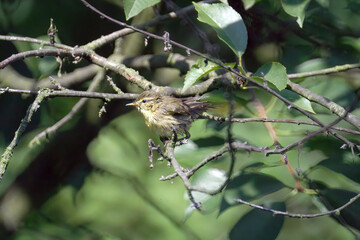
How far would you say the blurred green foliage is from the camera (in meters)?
1.67

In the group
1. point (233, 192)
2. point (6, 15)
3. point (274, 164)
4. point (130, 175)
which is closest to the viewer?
point (274, 164)

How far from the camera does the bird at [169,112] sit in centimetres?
193

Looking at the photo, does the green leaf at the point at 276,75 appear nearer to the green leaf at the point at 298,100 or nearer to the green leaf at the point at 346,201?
the green leaf at the point at 298,100

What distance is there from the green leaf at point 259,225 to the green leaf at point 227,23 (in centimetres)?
56

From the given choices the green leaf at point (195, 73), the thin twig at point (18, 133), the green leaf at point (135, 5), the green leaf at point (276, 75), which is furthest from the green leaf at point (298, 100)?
the thin twig at point (18, 133)

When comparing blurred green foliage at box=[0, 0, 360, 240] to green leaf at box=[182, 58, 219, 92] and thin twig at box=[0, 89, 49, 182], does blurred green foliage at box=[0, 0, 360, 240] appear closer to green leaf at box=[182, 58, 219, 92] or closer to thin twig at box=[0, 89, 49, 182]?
green leaf at box=[182, 58, 219, 92]

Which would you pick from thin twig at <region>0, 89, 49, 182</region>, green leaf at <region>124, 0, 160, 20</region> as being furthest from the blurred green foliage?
thin twig at <region>0, 89, 49, 182</region>

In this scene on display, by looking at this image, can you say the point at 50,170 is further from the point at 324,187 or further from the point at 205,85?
the point at 324,187

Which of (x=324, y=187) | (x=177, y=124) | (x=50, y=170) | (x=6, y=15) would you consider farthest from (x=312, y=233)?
(x=6, y=15)

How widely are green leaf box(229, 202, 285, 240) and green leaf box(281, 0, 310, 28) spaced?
25.6 inches

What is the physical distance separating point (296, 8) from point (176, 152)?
66 centimetres

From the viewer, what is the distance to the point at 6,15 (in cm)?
235

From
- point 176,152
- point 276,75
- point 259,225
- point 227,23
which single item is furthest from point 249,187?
point 227,23

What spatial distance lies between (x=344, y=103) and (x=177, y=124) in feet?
2.25
